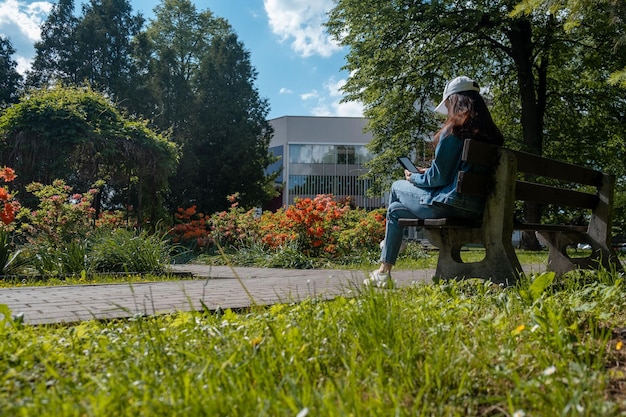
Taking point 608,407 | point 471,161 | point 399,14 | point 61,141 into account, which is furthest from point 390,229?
point 399,14

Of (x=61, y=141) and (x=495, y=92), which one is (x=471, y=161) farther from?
(x=495, y=92)

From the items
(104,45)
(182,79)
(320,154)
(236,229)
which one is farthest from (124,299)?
(320,154)

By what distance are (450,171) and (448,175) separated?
34 mm

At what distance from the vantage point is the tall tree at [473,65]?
1617 cm

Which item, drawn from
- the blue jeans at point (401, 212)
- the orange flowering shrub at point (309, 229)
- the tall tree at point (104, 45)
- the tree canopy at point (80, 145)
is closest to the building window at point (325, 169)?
the tall tree at point (104, 45)

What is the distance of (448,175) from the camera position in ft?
13.1

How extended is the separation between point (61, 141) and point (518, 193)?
11.0 m

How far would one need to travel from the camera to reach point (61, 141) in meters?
12.1

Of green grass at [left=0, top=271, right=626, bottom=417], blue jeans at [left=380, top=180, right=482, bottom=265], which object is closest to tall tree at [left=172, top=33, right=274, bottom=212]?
blue jeans at [left=380, top=180, right=482, bottom=265]

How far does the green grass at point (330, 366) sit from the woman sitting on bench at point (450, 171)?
4.48 feet

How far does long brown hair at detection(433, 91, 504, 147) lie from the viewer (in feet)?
13.0

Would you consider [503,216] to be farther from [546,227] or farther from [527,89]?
[527,89]

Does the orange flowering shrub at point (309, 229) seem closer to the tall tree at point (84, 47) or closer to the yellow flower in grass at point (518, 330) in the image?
the yellow flower in grass at point (518, 330)

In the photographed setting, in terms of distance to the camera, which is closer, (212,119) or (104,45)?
(212,119)
